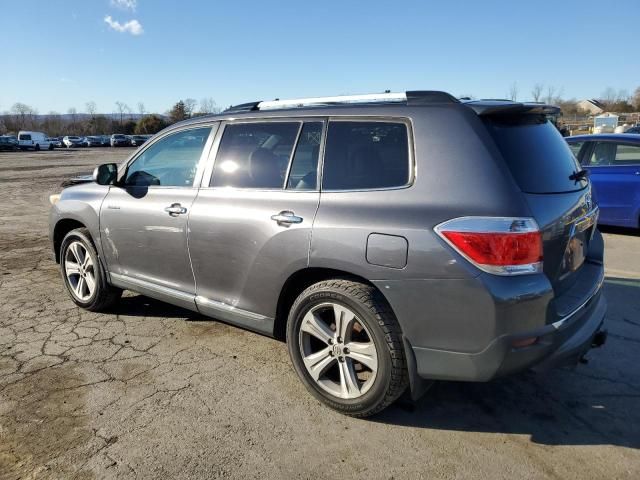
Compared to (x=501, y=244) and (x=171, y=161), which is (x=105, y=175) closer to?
(x=171, y=161)

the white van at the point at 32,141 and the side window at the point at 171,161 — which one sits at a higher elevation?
the white van at the point at 32,141

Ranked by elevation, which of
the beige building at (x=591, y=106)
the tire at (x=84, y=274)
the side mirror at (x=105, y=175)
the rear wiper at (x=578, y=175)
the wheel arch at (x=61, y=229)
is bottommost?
the tire at (x=84, y=274)

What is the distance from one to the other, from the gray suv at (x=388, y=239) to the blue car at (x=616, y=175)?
5069 millimetres

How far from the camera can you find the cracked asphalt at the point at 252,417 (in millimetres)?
2533

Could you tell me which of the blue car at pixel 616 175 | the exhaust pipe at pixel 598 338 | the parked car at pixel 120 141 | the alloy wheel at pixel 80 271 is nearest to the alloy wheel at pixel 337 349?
the exhaust pipe at pixel 598 338

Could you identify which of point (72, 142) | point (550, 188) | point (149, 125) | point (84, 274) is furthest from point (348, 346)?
point (149, 125)

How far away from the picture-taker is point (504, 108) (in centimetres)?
272

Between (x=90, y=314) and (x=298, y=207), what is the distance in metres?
2.77

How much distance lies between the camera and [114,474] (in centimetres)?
247

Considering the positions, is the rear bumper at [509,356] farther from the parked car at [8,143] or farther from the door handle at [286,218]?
the parked car at [8,143]

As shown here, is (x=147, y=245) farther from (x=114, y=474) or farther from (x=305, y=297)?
→ (x=114, y=474)

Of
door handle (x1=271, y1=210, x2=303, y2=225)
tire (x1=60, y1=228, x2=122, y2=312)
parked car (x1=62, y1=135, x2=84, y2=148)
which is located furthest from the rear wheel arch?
parked car (x1=62, y1=135, x2=84, y2=148)

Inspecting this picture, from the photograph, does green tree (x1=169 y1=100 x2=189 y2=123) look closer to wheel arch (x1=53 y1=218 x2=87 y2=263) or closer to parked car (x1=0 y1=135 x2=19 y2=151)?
parked car (x1=0 y1=135 x2=19 y2=151)

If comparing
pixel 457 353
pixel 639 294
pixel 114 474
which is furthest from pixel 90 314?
pixel 639 294
